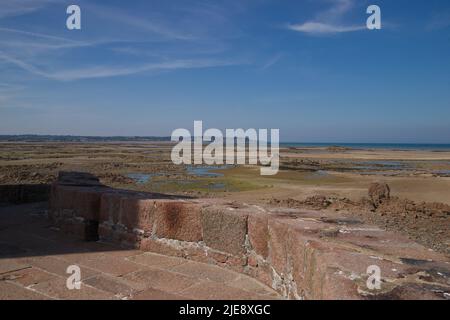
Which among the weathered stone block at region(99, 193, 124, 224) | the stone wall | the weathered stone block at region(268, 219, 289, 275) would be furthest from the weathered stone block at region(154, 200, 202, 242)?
the weathered stone block at region(268, 219, 289, 275)

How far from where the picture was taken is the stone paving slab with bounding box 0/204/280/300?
131 inches

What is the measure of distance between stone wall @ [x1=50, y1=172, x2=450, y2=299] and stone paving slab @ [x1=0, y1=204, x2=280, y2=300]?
0.17m

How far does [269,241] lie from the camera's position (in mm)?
3648

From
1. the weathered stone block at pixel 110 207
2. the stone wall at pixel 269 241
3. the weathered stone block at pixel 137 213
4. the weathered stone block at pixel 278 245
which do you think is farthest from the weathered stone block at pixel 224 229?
the weathered stone block at pixel 110 207

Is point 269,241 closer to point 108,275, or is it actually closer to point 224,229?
point 224,229

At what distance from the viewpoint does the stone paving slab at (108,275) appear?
131 inches

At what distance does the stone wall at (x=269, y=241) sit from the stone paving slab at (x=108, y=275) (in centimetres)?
17

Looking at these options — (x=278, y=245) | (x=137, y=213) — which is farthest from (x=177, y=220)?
(x=278, y=245)

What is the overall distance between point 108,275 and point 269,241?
1.63 m

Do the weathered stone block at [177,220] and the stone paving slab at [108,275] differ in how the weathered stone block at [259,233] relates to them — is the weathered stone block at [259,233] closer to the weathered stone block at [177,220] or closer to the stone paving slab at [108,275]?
the stone paving slab at [108,275]
